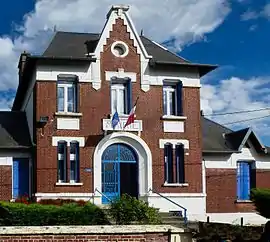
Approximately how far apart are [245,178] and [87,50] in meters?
10.4

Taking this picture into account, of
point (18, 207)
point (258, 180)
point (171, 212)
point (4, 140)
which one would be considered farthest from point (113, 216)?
point (258, 180)

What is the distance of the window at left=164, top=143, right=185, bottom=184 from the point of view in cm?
3156

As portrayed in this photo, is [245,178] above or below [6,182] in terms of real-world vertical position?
above

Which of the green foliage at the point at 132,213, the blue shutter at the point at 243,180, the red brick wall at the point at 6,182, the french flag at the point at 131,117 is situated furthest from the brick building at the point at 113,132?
the green foliage at the point at 132,213

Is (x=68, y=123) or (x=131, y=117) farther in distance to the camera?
(x=68, y=123)

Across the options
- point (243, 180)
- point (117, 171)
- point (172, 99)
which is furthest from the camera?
point (243, 180)

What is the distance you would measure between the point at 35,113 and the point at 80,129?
217 cm

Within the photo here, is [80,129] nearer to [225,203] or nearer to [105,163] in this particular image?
[105,163]

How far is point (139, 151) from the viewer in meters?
31.2

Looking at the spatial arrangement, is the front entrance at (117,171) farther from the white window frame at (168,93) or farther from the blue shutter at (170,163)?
the white window frame at (168,93)

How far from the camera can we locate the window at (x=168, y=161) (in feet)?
104

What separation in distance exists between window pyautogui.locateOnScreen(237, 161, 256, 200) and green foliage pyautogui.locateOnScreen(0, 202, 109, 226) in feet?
48.3

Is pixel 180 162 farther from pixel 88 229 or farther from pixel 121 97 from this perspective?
pixel 88 229

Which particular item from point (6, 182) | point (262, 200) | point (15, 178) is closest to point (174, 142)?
point (15, 178)
